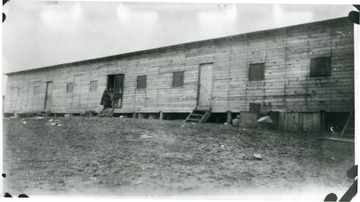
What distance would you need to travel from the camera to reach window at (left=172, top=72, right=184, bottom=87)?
17.0 m

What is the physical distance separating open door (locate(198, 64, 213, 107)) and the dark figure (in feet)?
23.3

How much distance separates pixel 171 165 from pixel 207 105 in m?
9.32

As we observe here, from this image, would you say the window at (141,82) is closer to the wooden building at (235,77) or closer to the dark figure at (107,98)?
the wooden building at (235,77)

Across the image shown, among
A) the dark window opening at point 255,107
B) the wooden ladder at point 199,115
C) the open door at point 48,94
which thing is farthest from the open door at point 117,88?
the dark window opening at point 255,107

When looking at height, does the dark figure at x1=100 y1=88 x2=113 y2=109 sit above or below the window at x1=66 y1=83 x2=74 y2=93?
below

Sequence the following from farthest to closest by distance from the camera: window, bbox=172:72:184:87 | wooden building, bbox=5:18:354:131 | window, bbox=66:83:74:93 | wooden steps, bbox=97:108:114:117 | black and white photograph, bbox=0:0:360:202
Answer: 1. window, bbox=66:83:74:93
2. wooden steps, bbox=97:108:114:117
3. window, bbox=172:72:184:87
4. wooden building, bbox=5:18:354:131
5. black and white photograph, bbox=0:0:360:202

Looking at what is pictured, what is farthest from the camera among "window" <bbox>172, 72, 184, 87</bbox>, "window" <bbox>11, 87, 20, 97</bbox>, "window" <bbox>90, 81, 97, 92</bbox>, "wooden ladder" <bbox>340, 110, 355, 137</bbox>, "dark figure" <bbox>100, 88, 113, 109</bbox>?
"window" <bbox>11, 87, 20, 97</bbox>

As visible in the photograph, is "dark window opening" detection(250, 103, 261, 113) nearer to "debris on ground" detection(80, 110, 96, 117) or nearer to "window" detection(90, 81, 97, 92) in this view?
"debris on ground" detection(80, 110, 96, 117)

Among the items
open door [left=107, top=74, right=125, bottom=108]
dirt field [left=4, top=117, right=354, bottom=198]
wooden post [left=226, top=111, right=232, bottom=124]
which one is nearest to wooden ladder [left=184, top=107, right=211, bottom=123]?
wooden post [left=226, top=111, right=232, bottom=124]

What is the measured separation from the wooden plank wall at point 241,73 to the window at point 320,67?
165mm

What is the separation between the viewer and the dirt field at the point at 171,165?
226 inches

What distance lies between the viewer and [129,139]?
9.12 meters

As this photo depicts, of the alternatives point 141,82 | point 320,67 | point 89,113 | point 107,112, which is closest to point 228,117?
point 320,67

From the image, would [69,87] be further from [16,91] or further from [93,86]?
[16,91]
